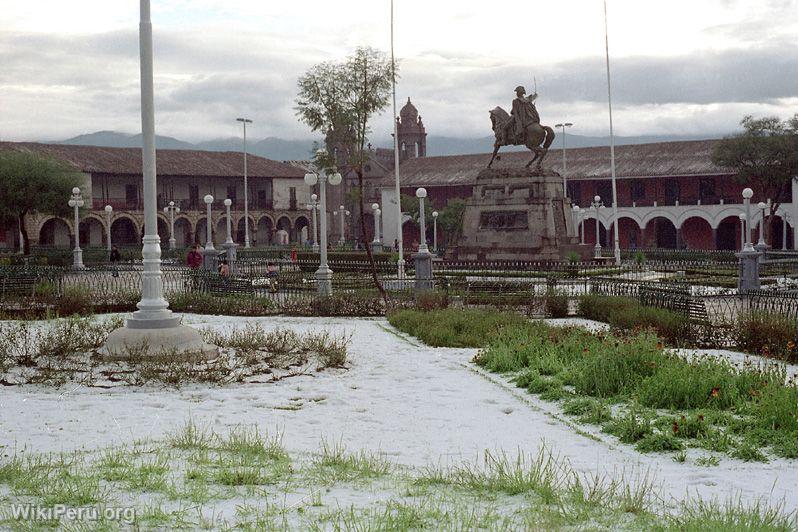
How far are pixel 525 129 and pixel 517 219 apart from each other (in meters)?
3.02

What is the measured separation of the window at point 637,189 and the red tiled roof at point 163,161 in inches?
981

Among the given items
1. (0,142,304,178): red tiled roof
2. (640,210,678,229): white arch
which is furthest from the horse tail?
(0,142,304,178): red tiled roof

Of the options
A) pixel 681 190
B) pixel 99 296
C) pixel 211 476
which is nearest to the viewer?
pixel 211 476

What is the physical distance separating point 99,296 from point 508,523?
1513 centimetres

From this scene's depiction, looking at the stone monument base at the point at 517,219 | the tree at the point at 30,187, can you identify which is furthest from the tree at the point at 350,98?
the tree at the point at 30,187

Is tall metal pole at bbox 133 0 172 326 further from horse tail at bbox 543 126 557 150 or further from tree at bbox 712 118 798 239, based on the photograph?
tree at bbox 712 118 798 239

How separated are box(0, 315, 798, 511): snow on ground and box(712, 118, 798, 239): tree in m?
39.1

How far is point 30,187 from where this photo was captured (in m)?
39.2

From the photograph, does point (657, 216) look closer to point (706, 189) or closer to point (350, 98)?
point (706, 189)

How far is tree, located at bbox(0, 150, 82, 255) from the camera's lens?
38.9m

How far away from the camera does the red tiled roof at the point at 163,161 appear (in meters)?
54.6

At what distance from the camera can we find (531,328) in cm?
1249

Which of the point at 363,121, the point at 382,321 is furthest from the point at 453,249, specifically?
the point at 382,321

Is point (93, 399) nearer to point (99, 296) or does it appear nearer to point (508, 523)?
point (508, 523)
